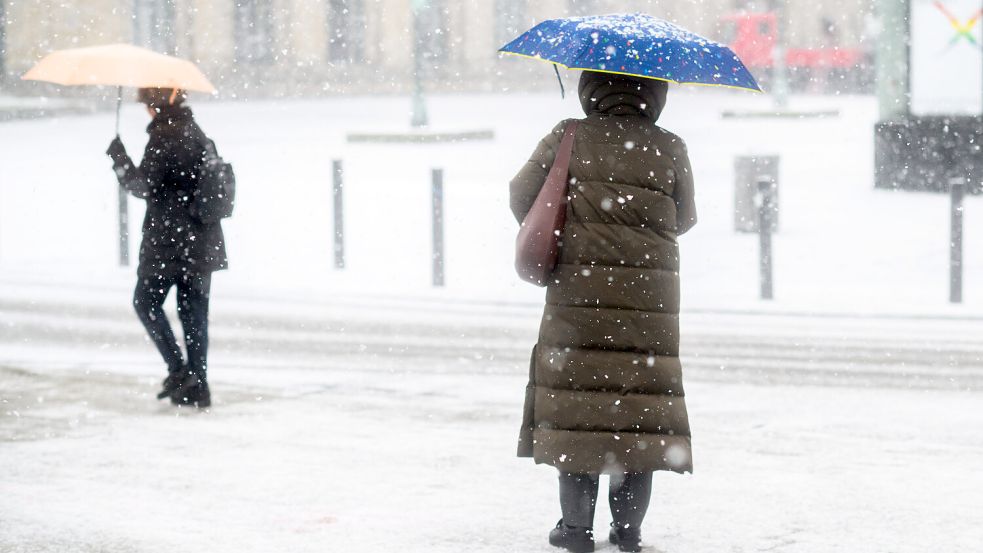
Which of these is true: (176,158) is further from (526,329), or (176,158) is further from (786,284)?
(786,284)

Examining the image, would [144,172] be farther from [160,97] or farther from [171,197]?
[160,97]

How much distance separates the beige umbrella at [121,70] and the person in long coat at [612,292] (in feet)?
10.7

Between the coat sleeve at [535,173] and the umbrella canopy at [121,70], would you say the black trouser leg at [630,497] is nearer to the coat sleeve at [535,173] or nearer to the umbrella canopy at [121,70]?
the coat sleeve at [535,173]

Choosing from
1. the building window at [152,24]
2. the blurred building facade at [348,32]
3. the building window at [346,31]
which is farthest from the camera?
the building window at [346,31]

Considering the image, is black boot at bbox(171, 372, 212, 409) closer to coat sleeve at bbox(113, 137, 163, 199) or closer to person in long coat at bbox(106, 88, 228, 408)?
person in long coat at bbox(106, 88, 228, 408)

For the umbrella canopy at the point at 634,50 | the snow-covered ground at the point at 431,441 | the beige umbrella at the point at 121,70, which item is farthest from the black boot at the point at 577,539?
the beige umbrella at the point at 121,70

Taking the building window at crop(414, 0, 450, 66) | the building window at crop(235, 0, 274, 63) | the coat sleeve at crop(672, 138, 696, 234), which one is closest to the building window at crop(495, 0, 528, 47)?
the building window at crop(414, 0, 450, 66)

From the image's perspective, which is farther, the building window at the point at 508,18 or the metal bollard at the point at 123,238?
the building window at the point at 508,18

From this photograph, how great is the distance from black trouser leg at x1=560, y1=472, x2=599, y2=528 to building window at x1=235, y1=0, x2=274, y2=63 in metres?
37.6

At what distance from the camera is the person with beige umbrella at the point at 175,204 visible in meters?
7.99

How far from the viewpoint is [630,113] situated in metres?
5.29

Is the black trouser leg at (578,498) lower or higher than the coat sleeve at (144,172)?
lower

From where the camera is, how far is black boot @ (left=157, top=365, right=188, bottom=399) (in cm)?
830

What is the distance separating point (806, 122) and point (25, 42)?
17553 millimetres
